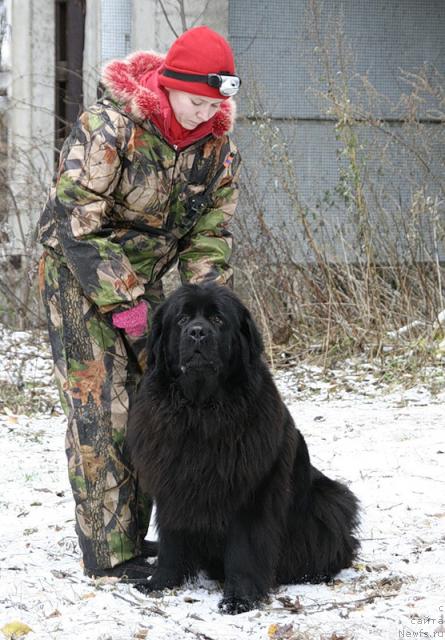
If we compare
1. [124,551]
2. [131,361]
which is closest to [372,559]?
[124,551]

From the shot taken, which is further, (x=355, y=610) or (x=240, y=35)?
(x=240, y=35)

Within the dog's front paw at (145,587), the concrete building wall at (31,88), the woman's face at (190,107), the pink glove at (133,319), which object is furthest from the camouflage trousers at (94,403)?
the concrete building wall at (31,88)

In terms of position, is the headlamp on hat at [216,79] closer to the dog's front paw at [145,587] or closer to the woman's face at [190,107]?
the woman's face at [190,107]

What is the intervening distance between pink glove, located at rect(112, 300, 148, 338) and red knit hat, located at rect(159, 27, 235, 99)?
31.4 inches

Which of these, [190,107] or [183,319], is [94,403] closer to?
[183,319]

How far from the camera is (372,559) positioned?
4.06 meters

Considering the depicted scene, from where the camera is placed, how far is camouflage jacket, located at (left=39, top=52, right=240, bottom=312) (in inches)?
141

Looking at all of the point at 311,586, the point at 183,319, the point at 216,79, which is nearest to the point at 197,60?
the point at 216,79

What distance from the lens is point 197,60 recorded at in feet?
11.8

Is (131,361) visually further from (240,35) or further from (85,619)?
(240,35)

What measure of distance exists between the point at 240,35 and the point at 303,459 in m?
6.63

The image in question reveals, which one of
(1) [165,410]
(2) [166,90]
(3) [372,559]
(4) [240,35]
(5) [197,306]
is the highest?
(4) [240,35]

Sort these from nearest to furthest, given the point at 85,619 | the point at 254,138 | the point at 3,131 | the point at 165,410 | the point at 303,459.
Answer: the point at 85,619
the point at 165,410
the point at 303,459
the point at 254,138
the point at 3,131

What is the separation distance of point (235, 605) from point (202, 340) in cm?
92
